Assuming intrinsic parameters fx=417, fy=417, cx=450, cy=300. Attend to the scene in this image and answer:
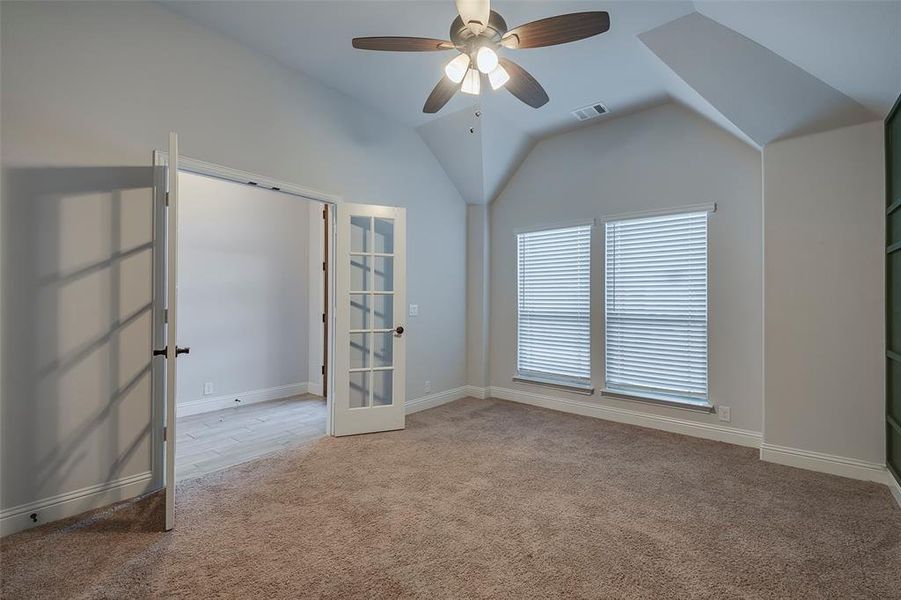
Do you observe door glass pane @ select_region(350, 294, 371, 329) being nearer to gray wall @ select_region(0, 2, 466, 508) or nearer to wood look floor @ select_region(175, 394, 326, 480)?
wood look floor @ select_region(175, 394, 326, 480)

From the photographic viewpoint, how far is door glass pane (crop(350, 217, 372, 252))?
3875 mm

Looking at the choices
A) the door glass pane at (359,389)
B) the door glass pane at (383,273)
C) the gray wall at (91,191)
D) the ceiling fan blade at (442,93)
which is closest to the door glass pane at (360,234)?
the door glass pane at (383,273)

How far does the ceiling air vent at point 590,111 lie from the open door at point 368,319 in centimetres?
201

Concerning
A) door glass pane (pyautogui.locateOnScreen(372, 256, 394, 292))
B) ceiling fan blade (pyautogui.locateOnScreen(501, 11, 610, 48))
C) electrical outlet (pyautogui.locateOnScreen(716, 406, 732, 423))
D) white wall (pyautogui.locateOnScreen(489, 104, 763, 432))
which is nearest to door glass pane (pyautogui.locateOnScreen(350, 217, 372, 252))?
door glass pane (pyautogui.locateOnScreen(372, 256, 394, 292))

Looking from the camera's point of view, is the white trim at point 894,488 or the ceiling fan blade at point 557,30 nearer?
the ceiling fan blade at point 557,30

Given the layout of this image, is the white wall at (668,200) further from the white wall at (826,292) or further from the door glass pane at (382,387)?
the door glass pane at (382,387)

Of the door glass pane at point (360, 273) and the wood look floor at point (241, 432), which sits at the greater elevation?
the door glass pane at point (360, 273)

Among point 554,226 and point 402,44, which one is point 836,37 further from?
point 554,226

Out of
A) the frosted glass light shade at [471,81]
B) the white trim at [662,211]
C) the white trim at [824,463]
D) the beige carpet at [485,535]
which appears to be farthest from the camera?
the white trim at [662,211]

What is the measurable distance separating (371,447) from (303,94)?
3.05 meters

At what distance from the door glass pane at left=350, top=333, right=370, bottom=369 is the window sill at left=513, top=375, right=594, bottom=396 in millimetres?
1964

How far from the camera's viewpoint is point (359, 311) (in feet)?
12.8

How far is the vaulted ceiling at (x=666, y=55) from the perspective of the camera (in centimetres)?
237

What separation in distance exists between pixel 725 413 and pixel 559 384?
1557mm
